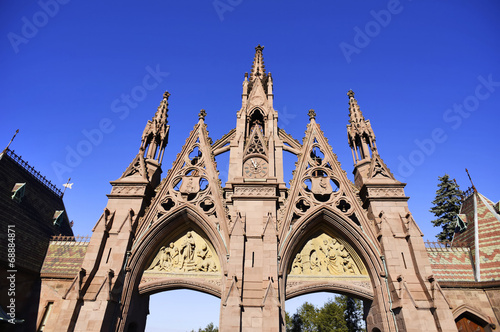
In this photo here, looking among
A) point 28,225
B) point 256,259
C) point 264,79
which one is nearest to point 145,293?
point 256,259

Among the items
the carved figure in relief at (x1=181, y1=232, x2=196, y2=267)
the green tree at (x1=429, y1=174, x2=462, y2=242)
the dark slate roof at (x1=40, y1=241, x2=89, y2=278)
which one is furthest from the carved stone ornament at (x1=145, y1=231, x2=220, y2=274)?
the green tree at (x1=429, y1=174, x2=462, y2=242)

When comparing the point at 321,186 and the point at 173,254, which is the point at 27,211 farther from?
the point at 321,186

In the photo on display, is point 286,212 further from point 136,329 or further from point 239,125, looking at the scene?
point 136,329

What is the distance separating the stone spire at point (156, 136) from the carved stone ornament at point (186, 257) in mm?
5728

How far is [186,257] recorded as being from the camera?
15.2 meters

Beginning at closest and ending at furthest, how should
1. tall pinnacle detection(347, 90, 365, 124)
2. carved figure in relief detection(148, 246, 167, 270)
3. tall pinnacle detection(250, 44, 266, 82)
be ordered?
carved figure in relief detection(148, 246, 167, 270), tall pinnacle detection(347, 90, 365, 124), tall pinnacle detection(250, 44, 266, 82)

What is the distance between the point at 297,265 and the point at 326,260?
168 cm

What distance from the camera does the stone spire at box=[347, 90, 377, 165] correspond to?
1794 centimetres

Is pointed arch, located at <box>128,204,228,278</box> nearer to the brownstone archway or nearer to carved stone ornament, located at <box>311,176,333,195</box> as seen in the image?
the brownstone archway

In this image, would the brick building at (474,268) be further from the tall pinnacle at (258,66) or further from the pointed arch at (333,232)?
the tall pinnacle at (258,66)

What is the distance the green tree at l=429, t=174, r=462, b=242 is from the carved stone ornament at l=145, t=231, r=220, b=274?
88.7ft

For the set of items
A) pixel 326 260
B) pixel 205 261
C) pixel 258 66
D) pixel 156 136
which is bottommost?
pixel 205 261

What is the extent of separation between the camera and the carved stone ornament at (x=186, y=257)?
14.9 metres

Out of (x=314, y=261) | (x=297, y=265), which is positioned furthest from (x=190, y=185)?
(x=314, y=261)
